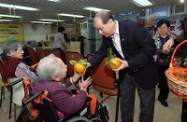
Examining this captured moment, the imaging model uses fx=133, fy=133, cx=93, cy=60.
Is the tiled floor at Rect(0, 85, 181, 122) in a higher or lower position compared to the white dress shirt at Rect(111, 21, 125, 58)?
lower

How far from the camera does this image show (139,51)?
120 centimetres

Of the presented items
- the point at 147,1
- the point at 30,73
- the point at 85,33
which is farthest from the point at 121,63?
the point at 85,33

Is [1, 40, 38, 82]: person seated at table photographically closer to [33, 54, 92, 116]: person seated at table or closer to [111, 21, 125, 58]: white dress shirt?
[33, 54, 92, 116]: person seated at table

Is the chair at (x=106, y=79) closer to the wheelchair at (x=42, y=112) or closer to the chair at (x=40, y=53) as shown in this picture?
the wheelchair at (x=42, y=112)

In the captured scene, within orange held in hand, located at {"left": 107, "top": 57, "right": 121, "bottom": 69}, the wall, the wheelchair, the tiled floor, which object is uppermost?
the wall

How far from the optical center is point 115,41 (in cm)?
127

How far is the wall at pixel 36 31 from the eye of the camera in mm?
13076

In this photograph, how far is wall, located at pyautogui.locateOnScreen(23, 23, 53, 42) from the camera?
13.1m

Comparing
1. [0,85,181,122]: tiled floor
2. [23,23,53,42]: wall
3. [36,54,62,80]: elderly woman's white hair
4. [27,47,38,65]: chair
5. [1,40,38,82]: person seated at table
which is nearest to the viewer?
[36,54,62,80]: elderly woman's white hair

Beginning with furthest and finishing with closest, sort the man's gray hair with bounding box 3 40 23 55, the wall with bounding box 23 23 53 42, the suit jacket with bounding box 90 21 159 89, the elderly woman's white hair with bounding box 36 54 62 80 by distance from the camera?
the wall with bounding box 23 23 53 42 → the man's gray hair with bounding box 3 40 23 55 → the suit jacket with bounding box 90 21 159 89 → the elderly woman's white hair with bounding box 36 54 62 80

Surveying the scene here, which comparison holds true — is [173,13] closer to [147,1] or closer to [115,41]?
[147,1]

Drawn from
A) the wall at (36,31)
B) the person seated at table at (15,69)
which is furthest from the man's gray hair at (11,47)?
the wall at (36,31)

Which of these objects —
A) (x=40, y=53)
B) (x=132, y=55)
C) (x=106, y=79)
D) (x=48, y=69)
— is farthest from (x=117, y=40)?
(x=40, y=53)

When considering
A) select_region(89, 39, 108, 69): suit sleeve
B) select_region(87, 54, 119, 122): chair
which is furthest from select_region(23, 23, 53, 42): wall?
select_region(89, 39, 108, 69): suit sleeve
